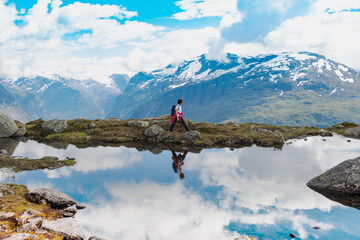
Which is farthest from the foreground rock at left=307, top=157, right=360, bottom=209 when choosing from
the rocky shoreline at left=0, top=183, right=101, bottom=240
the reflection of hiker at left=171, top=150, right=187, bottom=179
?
the rocky shoreline at left=0, top=183, right=101, bottom=240

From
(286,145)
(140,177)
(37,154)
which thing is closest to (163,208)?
(140,177)

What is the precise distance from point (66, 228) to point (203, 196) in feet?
32.7

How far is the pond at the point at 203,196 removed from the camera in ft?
51.9

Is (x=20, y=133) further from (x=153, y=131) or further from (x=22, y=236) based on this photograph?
(x=22, y=236)

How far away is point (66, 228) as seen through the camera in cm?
1488

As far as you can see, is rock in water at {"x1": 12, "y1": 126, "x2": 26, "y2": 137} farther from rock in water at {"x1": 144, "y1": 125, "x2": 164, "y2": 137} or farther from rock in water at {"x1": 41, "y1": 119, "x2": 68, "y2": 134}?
rock in water at {"x1": 144, "y1": 125, "x2": 164, "y2": 137}

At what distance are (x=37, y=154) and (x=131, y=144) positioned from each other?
13.9 m

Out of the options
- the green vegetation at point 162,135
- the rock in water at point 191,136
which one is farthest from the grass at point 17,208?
the rock in water at point 191,136

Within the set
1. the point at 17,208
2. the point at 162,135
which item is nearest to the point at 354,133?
the point at 162,135

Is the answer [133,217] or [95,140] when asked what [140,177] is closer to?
[133,217]

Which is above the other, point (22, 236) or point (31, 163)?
point (31, 163)

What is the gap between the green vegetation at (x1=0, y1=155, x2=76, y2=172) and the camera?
2936cm

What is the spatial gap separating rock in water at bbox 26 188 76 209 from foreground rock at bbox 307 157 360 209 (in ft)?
64.0

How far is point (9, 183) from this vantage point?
930 inches
